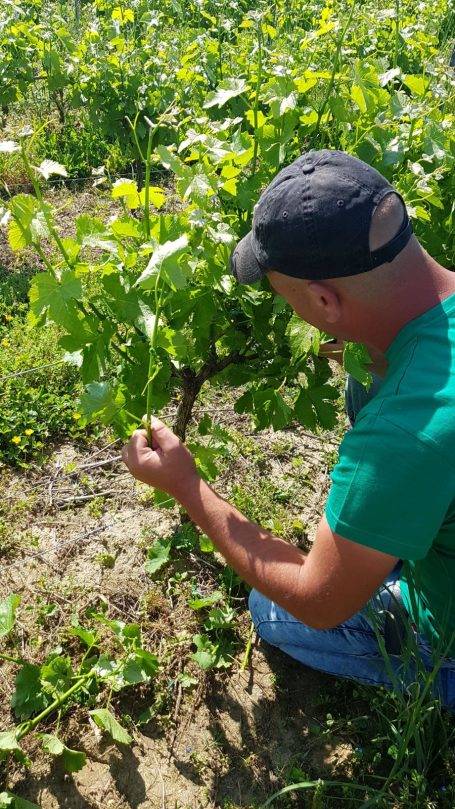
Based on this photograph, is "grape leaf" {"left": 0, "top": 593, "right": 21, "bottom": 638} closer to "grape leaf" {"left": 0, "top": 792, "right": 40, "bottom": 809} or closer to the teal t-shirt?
"grape leaf" {"left": 0, "top": 792, "right": 40, "bottom": 809}

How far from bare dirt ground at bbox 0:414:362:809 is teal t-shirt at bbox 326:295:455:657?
3.39 ft

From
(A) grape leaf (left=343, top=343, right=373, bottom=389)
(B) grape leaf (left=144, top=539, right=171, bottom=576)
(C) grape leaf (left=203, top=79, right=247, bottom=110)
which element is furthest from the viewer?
(B) grape leaf (left=144, top=539, right=171, bottom=576)

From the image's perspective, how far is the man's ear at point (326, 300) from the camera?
134cm

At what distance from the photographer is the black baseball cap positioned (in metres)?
1.29

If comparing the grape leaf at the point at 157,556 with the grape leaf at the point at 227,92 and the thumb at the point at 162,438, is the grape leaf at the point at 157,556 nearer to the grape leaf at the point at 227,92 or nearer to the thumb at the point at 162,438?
the thumb at the point at 162,438

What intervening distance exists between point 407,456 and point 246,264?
565 millimetres

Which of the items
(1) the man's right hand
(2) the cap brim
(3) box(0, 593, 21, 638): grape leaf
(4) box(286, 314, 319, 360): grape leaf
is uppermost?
(2) the cap brim

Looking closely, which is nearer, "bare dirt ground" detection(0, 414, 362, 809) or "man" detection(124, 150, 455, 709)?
"man" detection(124, 150, 455, 709)

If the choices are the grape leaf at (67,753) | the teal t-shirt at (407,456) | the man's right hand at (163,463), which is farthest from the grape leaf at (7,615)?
the teal t-shirt at (407,456)

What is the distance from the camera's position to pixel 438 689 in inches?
71.2

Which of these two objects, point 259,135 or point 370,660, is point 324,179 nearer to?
point 259,135

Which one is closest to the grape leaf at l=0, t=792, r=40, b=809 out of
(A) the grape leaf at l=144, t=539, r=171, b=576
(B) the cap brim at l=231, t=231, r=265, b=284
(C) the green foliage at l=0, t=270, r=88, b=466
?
(A) the grape leaf at l=144, t=539, r=171, b=576

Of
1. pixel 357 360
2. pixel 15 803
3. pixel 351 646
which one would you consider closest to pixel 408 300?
pixel 357 360

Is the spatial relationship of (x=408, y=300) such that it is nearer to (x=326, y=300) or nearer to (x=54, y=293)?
(x=326, y=300)
